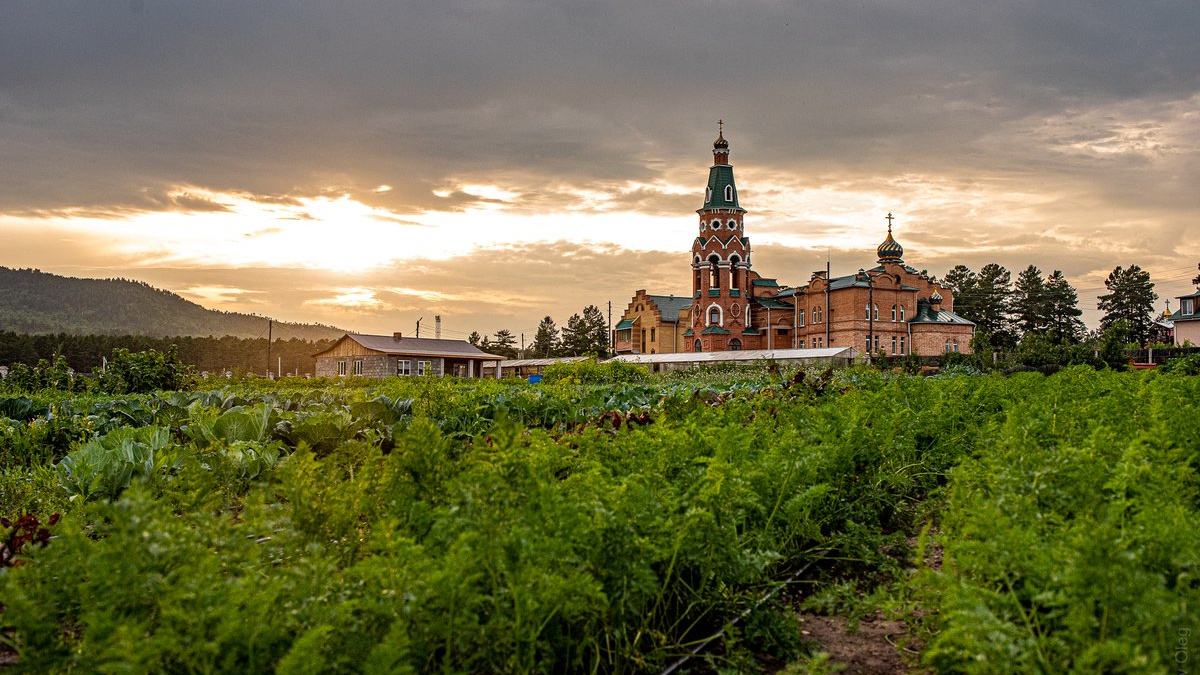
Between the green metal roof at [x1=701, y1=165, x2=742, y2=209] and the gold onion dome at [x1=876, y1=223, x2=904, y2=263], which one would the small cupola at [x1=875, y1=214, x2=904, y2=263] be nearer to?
the gold onion dome at [x1=876, y1=223, x2=904, y2=263]

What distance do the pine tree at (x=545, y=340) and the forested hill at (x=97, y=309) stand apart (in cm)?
3013

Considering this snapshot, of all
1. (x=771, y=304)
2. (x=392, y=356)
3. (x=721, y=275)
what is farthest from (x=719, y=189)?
(x=392, y=356)

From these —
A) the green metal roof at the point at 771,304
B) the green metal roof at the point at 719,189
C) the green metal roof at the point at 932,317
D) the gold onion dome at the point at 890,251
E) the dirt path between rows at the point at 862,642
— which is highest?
the green metal roof at the point at 719,189

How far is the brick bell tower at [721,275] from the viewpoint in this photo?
220 ft

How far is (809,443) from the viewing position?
5113 millimetres

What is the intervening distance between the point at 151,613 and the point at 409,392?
8.00m

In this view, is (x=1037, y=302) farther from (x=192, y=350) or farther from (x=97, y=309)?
(x=97, y=309)

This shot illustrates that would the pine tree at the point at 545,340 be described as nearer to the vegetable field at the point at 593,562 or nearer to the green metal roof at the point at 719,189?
the green metal roof at the point at 719,189

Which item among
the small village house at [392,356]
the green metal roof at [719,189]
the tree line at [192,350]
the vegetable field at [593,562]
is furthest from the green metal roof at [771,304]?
the vegetable field at [593,562]

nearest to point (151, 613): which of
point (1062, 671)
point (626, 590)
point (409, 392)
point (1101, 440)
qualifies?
point (626, 590)

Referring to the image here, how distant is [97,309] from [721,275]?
101766mm

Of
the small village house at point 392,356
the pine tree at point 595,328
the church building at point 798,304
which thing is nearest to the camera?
the small village house at point 392,356

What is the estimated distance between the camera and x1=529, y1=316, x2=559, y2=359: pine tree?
4070 inches

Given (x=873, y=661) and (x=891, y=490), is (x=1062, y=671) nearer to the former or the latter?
(x=873, y=661)
